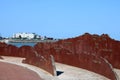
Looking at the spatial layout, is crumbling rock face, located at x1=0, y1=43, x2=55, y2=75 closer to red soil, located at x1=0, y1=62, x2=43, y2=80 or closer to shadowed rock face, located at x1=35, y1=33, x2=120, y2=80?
red soil, located at x1=0, y1=62, x2=43, y2=80

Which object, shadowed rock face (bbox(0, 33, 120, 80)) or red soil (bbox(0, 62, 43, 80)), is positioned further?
shadowed rock face (bbox(0, 33, 120, 80))

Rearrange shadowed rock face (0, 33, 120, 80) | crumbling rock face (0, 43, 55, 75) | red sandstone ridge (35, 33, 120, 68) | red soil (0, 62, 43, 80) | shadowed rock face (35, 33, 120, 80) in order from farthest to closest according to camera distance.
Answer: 1. crumbling rock face (0, 43, 55, 75)
2. red sandstone ridge (35, 33, 120, 68)
3. shadowed rock face (0, 33, 120, 80)
4. shadowed rock face (35, 33, 120, 80)
5. red soil (0, 62, 43, 80)

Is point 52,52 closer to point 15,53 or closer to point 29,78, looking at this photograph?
point 15,53

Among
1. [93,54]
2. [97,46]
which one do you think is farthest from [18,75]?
[97,46]

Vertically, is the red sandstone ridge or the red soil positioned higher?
the red sandstone ridge

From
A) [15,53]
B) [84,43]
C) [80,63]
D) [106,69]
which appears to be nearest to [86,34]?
[84,43]

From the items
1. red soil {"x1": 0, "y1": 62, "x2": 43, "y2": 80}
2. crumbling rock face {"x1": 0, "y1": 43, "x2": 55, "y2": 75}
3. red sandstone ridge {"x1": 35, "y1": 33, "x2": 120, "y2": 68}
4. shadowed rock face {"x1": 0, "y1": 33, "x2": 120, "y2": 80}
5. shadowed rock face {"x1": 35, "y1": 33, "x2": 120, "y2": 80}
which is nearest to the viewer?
red soil {"x1": 0, "y1": 62, "x2": 43, "y2": 80}

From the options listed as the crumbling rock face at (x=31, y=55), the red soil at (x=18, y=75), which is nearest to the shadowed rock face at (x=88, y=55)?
the crumbling rock face at (x=31, y=55)

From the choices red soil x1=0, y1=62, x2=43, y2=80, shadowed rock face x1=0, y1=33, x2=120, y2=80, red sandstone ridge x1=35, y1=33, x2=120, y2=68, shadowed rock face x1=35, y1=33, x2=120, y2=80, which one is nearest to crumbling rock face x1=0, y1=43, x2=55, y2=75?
shadowed rock face x1=0, y1=33, x2=120, y2=80

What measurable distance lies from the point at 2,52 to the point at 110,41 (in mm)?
18275

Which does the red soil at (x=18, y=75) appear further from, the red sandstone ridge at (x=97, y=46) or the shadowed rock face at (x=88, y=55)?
the red sandstone ridge at (x=97, y=46)

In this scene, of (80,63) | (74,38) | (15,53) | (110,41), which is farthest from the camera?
(15,53)

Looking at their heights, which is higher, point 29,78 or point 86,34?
point 86,34

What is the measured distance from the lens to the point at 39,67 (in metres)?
26.1
